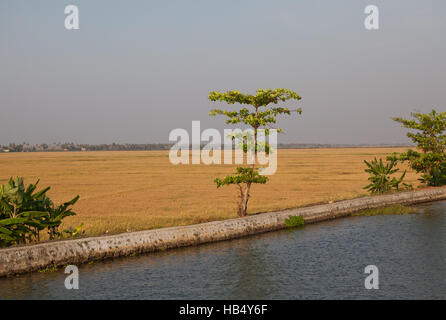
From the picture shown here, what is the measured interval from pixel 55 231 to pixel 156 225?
16.7 ft

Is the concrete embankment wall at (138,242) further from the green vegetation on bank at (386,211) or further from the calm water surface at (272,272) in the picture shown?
the green vegetation on bank at (386,211)

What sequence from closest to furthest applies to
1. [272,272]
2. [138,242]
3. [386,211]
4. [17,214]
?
[272,272]
[17,214]
[138,242]
[386,211]

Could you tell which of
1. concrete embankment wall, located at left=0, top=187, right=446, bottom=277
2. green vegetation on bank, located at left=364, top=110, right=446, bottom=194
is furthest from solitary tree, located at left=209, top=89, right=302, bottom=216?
green vegetation on bank, located at left=364, top=110, right=446, bottom=194

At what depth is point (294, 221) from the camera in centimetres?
2377

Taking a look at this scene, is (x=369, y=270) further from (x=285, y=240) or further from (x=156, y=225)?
(x=156, y=225)

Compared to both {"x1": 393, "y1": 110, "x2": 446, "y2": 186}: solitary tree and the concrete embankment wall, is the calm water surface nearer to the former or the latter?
the concrete embankment wall

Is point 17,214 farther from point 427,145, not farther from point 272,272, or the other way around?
point 427,145

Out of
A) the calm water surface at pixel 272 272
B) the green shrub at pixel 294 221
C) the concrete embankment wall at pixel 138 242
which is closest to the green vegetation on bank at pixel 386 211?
the concrete embankment wall at pixel 138 242

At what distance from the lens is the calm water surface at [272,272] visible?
13375 millimetres

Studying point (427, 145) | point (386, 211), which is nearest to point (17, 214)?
point (386, 211)

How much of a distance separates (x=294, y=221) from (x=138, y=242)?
9.02 m

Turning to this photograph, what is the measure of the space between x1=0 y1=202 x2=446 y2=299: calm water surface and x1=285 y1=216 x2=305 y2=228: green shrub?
175 centimetres
